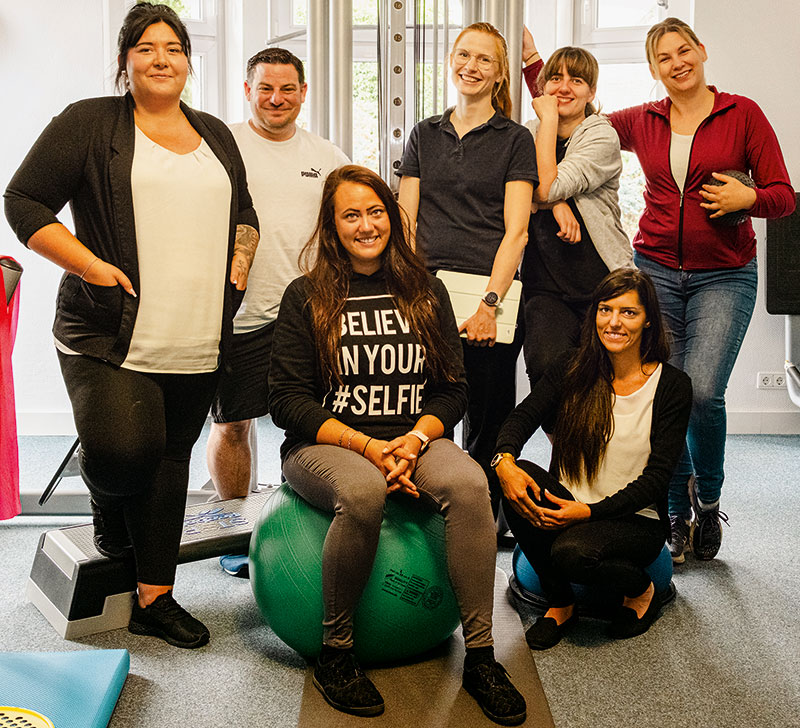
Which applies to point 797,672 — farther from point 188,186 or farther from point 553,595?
point 188,186

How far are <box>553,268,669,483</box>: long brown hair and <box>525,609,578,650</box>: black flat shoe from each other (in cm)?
37

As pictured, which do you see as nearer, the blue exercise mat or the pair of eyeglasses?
the blue exercise mat

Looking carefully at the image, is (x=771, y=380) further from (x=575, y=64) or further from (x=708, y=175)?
(x=575, y=64)

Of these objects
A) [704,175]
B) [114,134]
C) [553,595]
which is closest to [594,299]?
[704,175]

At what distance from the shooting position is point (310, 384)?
2078mm

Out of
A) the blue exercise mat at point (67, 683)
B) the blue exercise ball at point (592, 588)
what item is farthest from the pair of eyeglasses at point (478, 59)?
the blue exercise mat at point (67, 683)

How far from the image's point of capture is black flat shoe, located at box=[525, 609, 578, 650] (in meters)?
2.15

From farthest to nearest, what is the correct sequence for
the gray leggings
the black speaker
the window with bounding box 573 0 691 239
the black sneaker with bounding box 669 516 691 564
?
the window with bounding box 573 0 691 239 < the black speaker < the black sneaker with bounding box 669 516 691 564 < the gray leggings

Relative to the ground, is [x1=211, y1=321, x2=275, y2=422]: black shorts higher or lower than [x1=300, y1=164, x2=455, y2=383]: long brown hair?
lower

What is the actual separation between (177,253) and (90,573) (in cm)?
85

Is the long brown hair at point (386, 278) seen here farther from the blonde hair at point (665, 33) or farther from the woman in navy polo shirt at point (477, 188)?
the blonde hair at point (665, 33)

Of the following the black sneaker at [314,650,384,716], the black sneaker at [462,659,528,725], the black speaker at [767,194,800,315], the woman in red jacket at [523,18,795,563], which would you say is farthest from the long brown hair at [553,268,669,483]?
the black speaker at [767,194,800,315]

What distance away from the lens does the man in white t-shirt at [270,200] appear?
2463 millimetres

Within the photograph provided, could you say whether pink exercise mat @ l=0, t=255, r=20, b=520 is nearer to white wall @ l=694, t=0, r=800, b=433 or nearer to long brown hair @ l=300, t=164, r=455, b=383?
long brown hair @ l=300, t=164, r=455, b=383
